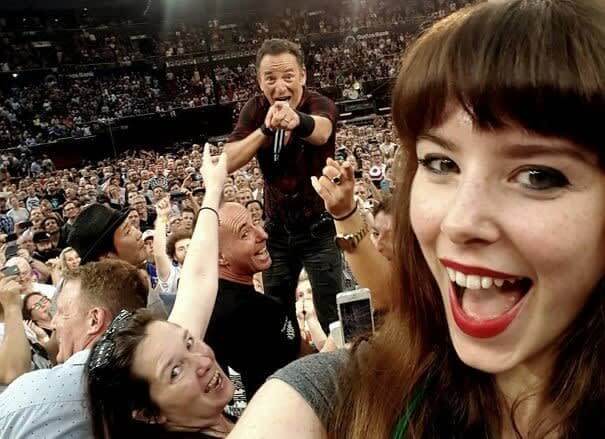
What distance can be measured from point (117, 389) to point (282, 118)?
1.07m

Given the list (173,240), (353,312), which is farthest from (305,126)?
(173,240)

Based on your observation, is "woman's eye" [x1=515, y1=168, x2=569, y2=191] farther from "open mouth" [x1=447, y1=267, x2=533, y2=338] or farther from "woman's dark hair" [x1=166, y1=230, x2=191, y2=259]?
"woman's dark hair" [x1=166, y1=230, x2=191, y2=259]

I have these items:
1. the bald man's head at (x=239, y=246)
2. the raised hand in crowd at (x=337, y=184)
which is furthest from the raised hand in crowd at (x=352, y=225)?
the bald man's head at (x=239, y=246)

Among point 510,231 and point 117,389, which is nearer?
point 510,231

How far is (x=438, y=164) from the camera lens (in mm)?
666

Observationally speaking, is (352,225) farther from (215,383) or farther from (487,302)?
(487,302)

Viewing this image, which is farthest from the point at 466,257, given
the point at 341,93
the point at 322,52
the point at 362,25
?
the point at 362,25

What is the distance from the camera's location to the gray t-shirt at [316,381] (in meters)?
0.70

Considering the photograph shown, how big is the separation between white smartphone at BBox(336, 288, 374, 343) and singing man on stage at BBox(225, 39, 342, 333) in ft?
3.10

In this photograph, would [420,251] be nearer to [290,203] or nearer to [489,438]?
[489,438]

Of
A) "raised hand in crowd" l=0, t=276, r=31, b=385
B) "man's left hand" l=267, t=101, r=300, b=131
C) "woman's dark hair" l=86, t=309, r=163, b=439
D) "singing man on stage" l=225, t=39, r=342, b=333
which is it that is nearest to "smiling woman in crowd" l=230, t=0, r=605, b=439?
"woman's dark hair" l=86, t=309, r=163, b=439

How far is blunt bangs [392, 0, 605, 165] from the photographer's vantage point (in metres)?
0.56

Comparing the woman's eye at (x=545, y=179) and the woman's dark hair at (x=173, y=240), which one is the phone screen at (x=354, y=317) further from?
the woman's dark hair at (x=173, y=240)

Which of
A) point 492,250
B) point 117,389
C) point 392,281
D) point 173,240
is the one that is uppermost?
point 492,250
